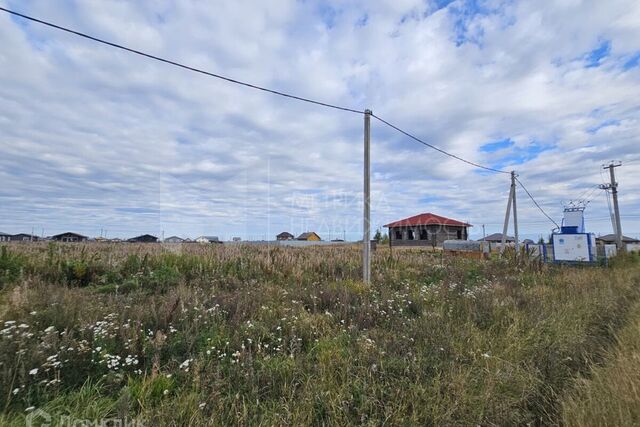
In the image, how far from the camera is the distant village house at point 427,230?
1547 inches

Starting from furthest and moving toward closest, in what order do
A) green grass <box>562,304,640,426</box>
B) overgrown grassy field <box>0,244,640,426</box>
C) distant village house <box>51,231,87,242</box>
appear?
distant village house <box>51,231,87,242</box>
overgrown grassy field <box>0,244,640,426</box>
green grass <box>562,304,640,426</box>

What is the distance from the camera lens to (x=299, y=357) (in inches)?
131

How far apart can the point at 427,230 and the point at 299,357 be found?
3887cm

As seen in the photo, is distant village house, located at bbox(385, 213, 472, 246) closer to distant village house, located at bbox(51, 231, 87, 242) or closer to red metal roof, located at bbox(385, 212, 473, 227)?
red metal roof, located at bbox(385, 212, 473, 227)

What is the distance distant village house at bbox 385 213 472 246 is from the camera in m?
39.3

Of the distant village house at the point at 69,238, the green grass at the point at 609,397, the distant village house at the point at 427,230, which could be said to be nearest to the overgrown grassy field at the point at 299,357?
the green grass at the point at 609,397

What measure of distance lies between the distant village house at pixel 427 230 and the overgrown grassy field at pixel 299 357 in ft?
113

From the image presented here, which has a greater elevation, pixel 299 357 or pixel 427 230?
pixel 427 230

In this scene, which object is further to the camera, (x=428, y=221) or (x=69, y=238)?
(x=69, y=238)

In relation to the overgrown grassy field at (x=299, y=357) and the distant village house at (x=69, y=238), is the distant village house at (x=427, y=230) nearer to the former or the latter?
the overgrown grassy field at (x=299, y=357)

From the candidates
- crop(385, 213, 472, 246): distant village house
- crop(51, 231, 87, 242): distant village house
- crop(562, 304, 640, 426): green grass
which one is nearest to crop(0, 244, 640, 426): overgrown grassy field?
crop(562, 304, 640, 426): green grass

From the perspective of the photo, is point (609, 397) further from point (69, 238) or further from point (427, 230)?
point (69, 238)

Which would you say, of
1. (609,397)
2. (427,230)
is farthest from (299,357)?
(427,230)

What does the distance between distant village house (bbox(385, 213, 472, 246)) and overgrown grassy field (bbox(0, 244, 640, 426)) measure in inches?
1355
